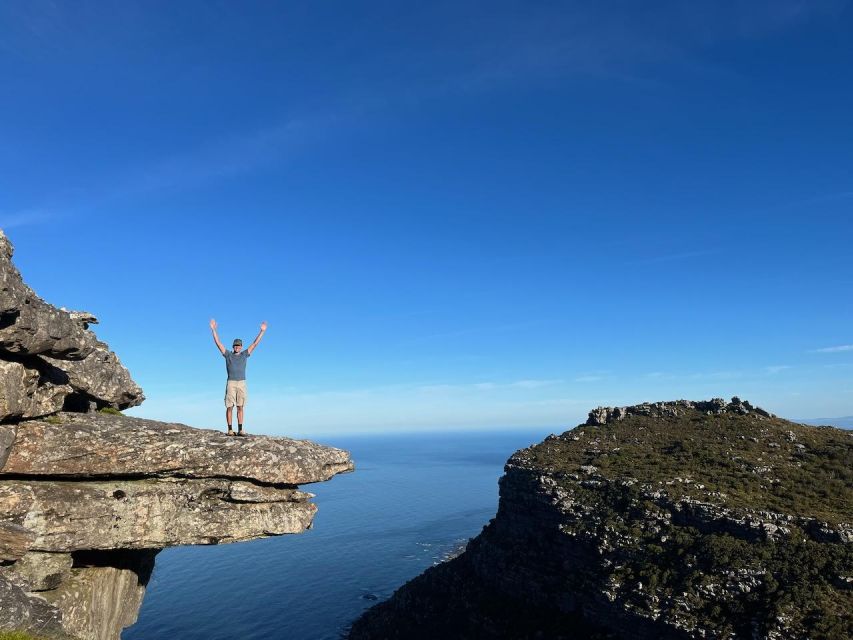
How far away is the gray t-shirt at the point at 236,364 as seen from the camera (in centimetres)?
1986

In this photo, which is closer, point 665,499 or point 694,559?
point 694,559

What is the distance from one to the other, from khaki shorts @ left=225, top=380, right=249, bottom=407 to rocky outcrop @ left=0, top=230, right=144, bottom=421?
16.5ft

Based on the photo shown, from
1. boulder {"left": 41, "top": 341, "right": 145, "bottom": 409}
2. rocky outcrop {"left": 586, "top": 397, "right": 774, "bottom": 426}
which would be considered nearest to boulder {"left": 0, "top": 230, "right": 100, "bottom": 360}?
boulder {"left": 41, "top": 341, "right": 145, "bottom": 409}

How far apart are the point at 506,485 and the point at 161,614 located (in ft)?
211

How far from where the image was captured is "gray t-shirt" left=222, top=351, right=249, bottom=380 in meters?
19.9

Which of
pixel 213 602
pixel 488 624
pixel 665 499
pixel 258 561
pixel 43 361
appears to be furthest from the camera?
pixel 258 561

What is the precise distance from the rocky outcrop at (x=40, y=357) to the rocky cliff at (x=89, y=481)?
4 cm

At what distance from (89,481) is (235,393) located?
546 centimetres

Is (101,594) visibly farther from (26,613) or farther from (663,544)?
(663,544)

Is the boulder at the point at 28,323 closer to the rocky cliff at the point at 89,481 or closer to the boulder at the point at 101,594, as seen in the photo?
the rocky cliff at the point at 89,481

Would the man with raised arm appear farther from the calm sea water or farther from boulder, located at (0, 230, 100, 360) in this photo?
the calm sea water

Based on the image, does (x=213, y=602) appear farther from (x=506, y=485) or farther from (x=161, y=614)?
(x=506, y=485)

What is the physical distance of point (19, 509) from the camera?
50.2 ft

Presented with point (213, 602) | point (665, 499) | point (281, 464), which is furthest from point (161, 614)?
point (281, 464)
